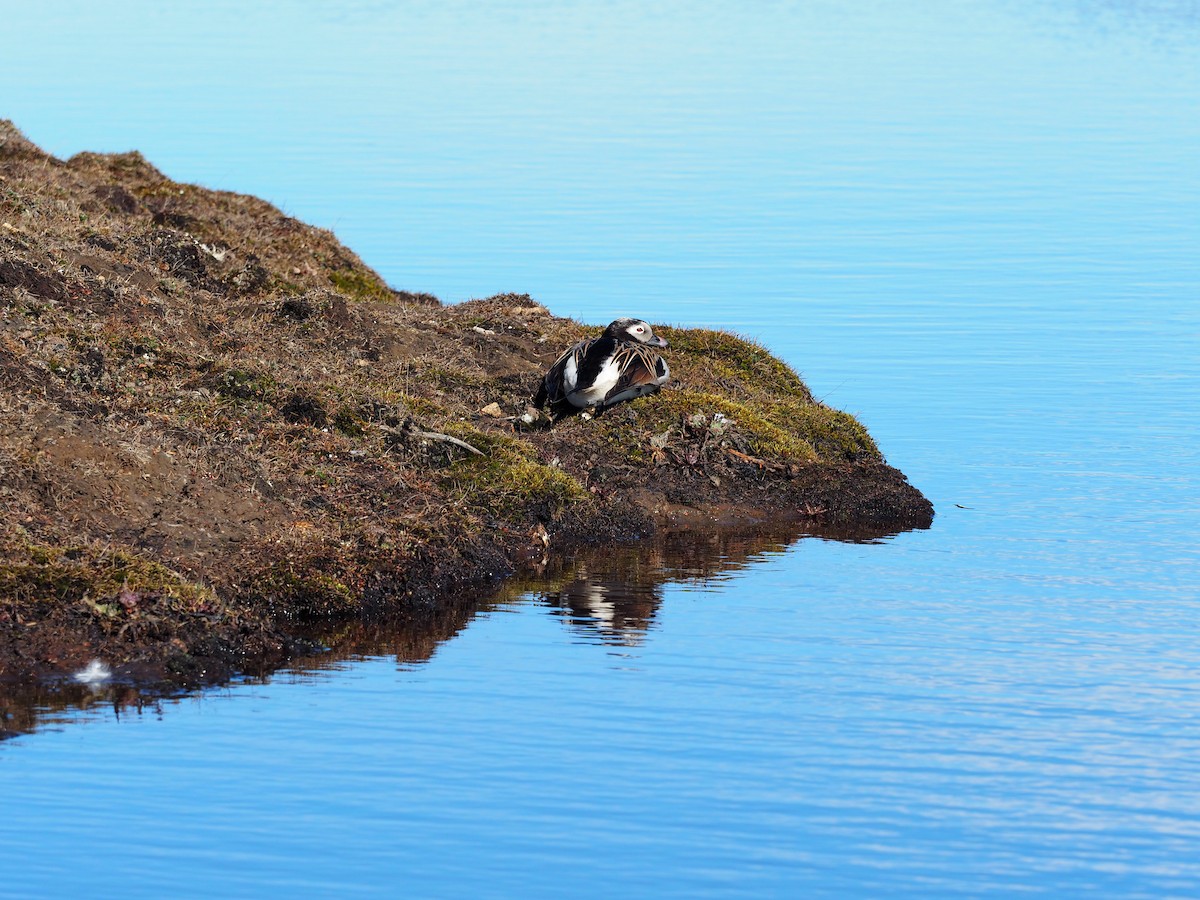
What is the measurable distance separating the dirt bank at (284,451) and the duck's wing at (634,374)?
0.53 meters

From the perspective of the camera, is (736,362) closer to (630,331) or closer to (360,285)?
(630,331)

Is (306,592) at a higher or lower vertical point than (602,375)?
lower

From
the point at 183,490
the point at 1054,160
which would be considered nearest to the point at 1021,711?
the point at 183,490

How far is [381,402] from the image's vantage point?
55.0 feet

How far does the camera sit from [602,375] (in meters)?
17.5

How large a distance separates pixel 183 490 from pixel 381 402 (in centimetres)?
268

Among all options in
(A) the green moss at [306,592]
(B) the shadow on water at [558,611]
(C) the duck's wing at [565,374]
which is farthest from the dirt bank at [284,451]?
(C) the duck's wing at [565,374]

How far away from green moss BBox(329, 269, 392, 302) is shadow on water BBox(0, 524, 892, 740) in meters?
8.13

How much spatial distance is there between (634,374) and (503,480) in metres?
1.97

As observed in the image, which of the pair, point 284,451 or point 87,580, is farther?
point 284,451

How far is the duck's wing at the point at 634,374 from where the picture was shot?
17.6 meters

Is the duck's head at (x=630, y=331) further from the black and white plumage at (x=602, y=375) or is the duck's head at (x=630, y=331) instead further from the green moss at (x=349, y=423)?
the green moss at (x=349, y=423)

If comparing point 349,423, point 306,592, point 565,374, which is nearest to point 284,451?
point 349,423

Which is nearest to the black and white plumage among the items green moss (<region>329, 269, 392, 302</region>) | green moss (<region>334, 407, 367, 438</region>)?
green moss (<region>334, 407, 367, 438</region>)
